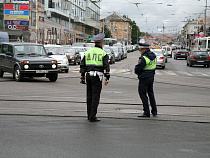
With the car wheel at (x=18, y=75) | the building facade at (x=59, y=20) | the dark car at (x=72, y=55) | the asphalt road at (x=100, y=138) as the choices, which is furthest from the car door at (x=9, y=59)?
the building facade at (x=59, y=20)

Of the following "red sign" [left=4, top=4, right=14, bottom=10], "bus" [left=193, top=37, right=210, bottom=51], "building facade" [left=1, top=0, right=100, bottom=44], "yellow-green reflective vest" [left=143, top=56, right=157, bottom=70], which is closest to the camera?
"yellow-green reflective vest" [left=143, top=56, right=157, bottom=70]

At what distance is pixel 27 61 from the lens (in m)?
17.9

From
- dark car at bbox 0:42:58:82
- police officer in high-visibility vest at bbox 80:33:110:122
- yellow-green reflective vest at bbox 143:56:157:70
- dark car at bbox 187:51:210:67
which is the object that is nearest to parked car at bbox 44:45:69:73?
dark car at bbox 0:42:58:82

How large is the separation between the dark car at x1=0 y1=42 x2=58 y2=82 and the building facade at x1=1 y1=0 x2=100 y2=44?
34591 millimetres

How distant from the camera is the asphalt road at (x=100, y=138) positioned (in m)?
5.64

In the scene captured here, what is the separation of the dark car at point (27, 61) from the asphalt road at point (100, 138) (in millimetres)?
9433

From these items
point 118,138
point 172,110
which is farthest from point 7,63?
point 118,138

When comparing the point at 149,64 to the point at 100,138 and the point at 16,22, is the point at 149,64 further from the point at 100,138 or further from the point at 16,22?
the point at 16,22

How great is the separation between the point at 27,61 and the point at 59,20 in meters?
63.7

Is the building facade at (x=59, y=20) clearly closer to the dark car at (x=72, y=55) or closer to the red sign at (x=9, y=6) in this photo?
the red sign at (x=9, y=6)

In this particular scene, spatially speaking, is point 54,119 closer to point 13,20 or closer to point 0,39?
point 0,39

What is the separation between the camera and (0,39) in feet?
111

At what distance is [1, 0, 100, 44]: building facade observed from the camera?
212 ft

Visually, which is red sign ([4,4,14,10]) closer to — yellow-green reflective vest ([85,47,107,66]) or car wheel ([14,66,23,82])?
car wheel ([14,66,23,82])
